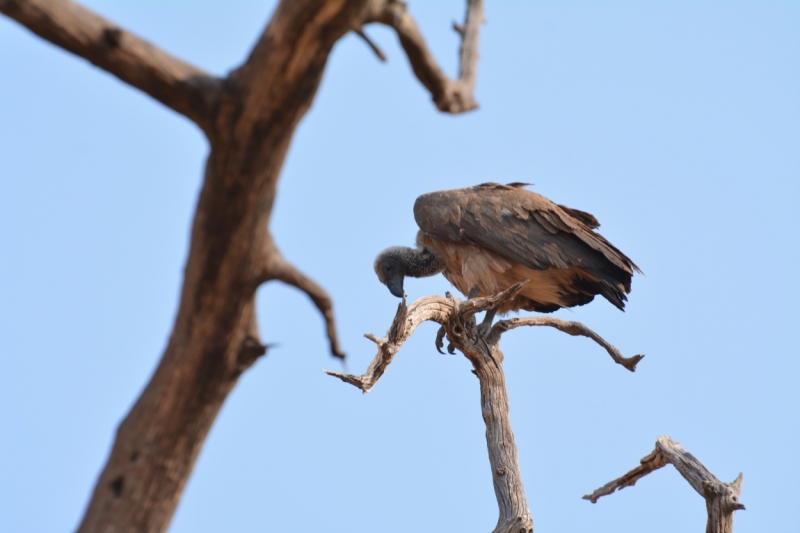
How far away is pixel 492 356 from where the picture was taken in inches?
221

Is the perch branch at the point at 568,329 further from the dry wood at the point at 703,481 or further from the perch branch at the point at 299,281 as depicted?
the perch branch at the point at 299,281

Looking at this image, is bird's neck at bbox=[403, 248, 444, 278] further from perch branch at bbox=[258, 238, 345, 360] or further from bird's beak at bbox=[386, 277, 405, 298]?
perch branch at bbox=[258, 238, 345, 360]

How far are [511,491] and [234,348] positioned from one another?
2679mm

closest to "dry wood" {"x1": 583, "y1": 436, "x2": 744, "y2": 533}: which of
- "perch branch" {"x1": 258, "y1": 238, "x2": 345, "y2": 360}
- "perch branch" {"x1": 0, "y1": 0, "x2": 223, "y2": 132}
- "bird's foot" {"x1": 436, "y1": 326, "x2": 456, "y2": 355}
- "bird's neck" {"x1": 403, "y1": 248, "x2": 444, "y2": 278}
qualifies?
"bird's foot" {"x1": 436, "y1": 326, "x2": 456, "y2": 355}

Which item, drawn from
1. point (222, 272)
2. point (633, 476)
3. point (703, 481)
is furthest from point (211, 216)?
point (633, 476)

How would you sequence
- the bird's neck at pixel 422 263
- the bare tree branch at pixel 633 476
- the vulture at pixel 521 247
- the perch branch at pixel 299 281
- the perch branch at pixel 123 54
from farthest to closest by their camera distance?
Answer: the bird's neck at pixel 422 263
the vulture at pixel 521 247
the bare tree branch at pixel 633 476
the perch branch at pixel 299 281
the perch branch at pixel 123 54

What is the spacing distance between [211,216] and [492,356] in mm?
3300

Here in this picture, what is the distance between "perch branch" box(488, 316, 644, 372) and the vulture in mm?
422

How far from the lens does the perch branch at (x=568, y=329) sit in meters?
5.77

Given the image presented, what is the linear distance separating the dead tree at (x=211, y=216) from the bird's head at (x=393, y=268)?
4.79m

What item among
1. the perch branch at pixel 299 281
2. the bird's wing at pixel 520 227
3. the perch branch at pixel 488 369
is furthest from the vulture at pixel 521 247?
the perch branch at pixel 299 281

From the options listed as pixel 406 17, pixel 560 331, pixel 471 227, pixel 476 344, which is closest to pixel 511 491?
pixel 476 344

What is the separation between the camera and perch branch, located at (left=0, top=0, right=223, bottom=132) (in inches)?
96.4

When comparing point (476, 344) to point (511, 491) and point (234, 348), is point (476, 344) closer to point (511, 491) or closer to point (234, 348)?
point (511, 491)
